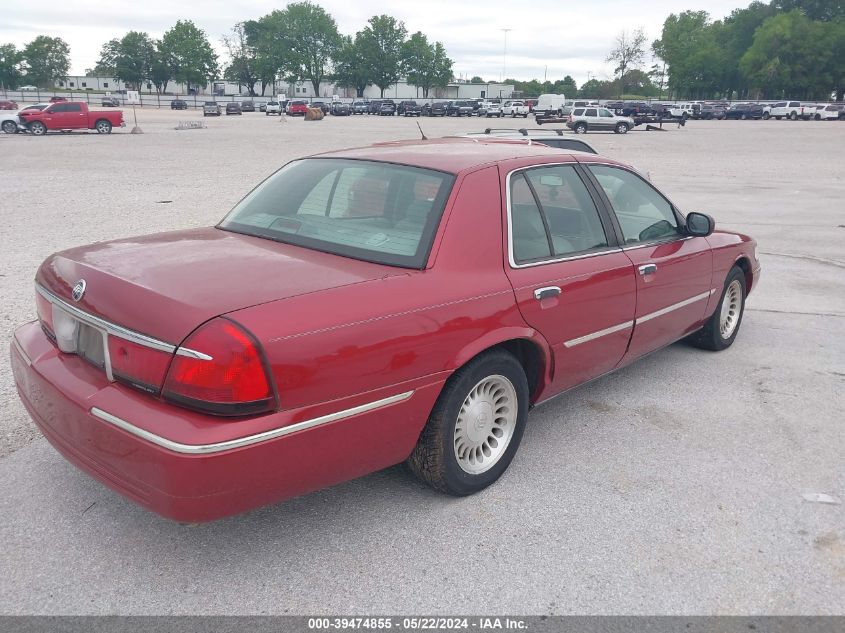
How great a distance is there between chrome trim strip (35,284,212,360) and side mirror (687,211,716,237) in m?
3.41

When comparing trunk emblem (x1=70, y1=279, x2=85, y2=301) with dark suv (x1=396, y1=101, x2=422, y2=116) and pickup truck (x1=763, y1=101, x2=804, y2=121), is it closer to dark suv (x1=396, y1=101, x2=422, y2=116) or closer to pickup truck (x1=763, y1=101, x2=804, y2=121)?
dark suv (x1=396, y1=101, x2=422, y2=116)

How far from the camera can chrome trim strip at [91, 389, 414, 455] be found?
7.95 ft

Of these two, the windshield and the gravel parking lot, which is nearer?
the gravel parking lot

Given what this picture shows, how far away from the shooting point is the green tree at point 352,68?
130 m

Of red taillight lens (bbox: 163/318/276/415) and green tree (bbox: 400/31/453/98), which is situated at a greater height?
green tree (bbox: 400/31/453/98)

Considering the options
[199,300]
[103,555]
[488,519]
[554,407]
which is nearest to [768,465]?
[554,407]

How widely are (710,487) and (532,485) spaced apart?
86cm

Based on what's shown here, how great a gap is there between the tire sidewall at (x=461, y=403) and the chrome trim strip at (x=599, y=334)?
395mm

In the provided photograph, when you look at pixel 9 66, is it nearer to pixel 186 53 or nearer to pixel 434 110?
pixel 186 53

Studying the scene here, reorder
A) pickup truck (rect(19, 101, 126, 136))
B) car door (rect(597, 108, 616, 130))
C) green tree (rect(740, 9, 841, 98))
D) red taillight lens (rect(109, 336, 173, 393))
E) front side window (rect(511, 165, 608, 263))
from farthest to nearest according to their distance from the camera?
green tree (rect(740, 9, 841, 98))
car door (rect(597, 108, 616, 130))
pickup truck (rect(19, 101, 126, 136))
front side window (rect(511, 165, 608, 263))
red taillight lens (rect(109, 336, 173, 393))

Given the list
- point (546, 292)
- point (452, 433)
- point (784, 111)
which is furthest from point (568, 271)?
point (784, 111)

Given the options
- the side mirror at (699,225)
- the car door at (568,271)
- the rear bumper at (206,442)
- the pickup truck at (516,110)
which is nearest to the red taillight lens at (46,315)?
the rear bumper at (206,442)

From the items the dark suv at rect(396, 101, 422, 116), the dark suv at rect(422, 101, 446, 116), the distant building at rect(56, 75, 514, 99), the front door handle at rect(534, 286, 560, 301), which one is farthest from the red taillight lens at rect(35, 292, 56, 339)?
the distant building at rect(56, 75, 514, 99)

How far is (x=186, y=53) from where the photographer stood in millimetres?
131125
